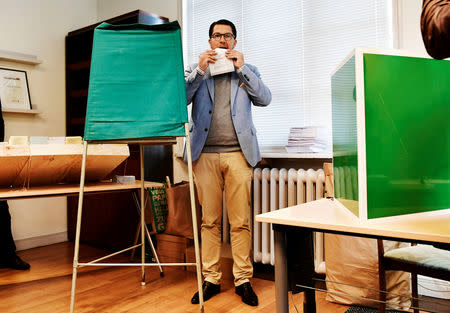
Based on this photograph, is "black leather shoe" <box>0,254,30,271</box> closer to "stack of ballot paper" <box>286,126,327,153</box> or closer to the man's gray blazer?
the man's gray blazer

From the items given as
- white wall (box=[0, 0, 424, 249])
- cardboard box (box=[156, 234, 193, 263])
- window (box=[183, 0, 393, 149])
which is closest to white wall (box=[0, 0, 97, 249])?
white wall (box=[0, 0, 424, 249])

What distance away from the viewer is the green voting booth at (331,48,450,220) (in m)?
0.87

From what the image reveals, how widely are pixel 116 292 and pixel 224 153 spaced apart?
109 centimetres

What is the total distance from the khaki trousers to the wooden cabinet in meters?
0.97

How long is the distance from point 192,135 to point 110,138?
0.69m

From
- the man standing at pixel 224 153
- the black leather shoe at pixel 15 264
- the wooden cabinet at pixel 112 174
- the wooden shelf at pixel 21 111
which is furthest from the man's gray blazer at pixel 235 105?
the wooden shelf at pixel 21 111

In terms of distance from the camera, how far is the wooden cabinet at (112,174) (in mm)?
3102

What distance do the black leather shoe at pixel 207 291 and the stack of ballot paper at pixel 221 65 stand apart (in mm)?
1226

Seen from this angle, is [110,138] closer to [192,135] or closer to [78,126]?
[192,135]

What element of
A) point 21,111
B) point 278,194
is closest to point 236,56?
point 278,194

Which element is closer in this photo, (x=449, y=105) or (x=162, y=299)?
(x=449, y=105)

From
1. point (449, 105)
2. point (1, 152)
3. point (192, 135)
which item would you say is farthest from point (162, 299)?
point (449, 105)

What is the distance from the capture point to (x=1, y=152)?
1879mm

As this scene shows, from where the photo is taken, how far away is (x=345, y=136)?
1.01m
